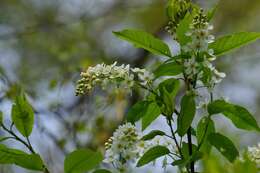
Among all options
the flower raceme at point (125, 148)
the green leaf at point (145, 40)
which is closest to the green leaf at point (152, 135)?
the flower raceme at point (125, 148)

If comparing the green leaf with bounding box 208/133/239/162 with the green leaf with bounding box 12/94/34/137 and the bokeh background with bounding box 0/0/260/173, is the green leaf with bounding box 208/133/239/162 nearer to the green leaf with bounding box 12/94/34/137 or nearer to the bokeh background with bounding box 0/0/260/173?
the green leaf with bounding box 12/94/34/137

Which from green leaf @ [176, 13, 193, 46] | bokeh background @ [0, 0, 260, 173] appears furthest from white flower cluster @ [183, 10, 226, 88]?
bokeh background @ [0, 0, 260, 173]

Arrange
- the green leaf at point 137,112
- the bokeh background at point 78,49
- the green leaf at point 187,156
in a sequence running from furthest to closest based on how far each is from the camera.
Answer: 1. the bokeh background at point 78,49
2. the green leaf at point 137,112
3. the green leaf at point 187,156

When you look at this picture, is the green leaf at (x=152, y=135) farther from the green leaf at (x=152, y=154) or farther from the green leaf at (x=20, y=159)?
the green leaf at (x=20, y=159)

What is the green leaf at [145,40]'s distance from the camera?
103 cm

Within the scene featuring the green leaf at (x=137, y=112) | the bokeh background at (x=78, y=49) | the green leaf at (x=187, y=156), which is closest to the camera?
the green leaf at (x=187, y=156)

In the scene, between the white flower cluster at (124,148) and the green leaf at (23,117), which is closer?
the white flower cluster at (124,148)

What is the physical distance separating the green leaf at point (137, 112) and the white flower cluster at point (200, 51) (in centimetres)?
9

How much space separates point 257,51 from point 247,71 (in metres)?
0.44

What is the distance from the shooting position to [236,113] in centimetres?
97

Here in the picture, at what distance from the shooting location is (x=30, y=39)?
4.49 meters

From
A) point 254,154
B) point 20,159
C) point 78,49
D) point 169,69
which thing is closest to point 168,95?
point 169,69

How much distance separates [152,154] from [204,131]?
0.10 meters

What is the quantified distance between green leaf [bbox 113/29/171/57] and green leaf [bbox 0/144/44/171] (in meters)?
0.25
